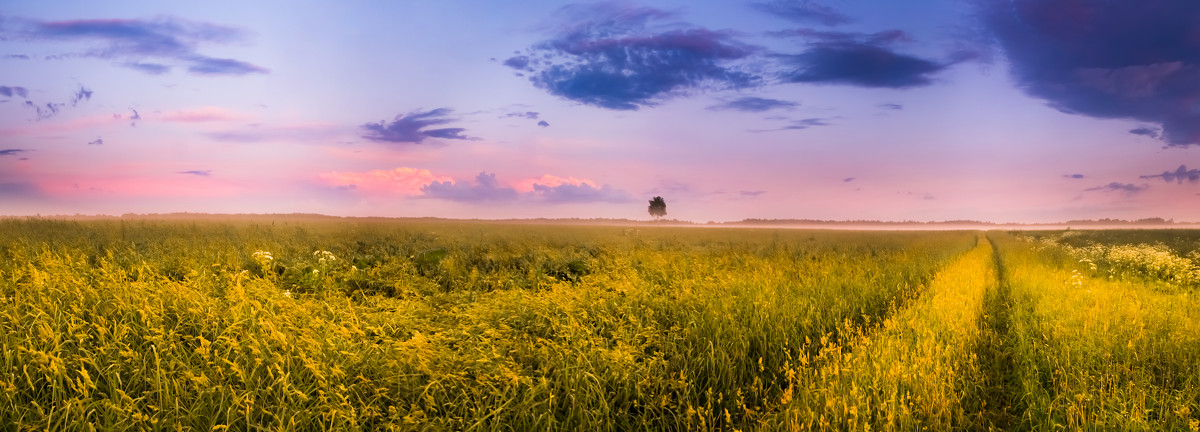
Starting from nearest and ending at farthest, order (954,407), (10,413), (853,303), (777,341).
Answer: (10,413), (954,407), (777,341), (853,303)

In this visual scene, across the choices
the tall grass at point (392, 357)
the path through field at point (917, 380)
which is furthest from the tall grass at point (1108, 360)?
the tall grass at point (392, 357)

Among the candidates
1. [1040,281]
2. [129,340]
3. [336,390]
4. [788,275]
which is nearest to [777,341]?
[336,390]

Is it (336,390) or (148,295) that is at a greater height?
(148,295)

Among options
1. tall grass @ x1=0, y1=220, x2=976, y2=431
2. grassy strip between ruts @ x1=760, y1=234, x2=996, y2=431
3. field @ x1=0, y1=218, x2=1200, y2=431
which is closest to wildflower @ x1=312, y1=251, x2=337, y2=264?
field @ x1=0, y1=218, x2=1200, y2=431

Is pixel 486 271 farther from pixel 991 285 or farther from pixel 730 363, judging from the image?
pixel 991 285

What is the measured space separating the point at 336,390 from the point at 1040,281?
16.5 meters

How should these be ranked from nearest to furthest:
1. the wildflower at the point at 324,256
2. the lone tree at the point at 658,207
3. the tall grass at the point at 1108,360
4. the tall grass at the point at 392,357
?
1. the tall grass at the point at 392,357
2. the tall grass at the point at 1108,360
3. the wildflower at the point at 324,256
4. the lone tree at the point at 658,207

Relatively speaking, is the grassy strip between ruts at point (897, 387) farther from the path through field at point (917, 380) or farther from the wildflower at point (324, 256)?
the wildflower at point (324, 256)

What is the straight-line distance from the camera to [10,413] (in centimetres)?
518

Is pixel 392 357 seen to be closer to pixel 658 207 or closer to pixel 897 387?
pixel 897 387

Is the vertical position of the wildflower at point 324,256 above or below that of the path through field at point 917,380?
above

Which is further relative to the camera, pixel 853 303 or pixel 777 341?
pixel 853 303

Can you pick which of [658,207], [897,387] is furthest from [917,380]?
[658,207]

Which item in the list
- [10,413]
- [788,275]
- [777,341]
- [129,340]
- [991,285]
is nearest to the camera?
[10,413]
